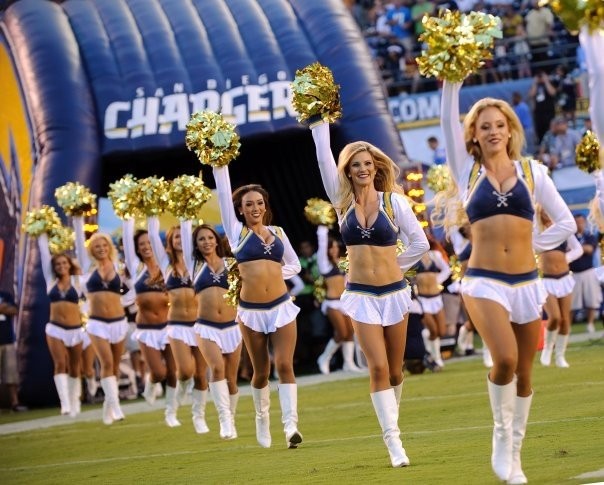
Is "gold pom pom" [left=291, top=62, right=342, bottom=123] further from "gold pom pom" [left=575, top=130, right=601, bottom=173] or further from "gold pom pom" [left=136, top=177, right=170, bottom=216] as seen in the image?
"gold pom pom" [left=136, top=177, right=170, bottom=216]

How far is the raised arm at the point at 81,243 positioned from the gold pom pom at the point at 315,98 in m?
6.43

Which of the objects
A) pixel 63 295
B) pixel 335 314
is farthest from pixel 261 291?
pixel 335 314

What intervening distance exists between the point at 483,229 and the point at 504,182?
0.87 feet

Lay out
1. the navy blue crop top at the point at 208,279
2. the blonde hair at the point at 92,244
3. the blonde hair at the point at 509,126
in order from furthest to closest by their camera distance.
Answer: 1. the blonde hair at the point at 92,244
2. the navy blue crop top at the point at 208,279
3. the blonde hair at the point at 509,126

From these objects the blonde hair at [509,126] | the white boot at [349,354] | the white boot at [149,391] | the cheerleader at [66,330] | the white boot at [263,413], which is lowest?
the white boot at [349,354]

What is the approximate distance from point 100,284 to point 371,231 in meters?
7.15

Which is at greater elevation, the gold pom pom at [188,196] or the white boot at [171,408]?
the gold pom pom at [188,196]

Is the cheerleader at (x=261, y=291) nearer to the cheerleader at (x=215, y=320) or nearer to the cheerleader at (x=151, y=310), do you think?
the cheerleader at (x=215, y=320)

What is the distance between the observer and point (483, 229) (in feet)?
22.7

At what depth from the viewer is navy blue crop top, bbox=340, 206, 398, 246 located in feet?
27.5

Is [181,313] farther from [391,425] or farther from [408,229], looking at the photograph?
[391,425]

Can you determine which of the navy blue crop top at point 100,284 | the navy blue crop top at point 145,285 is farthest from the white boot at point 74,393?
the navy blue crop top at point 145,285

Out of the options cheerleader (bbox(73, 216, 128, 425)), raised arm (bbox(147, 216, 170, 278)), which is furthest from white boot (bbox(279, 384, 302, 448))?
cheerleader (bbox(73, 216, 128, 425))

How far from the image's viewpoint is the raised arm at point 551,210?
7020 millimetres
